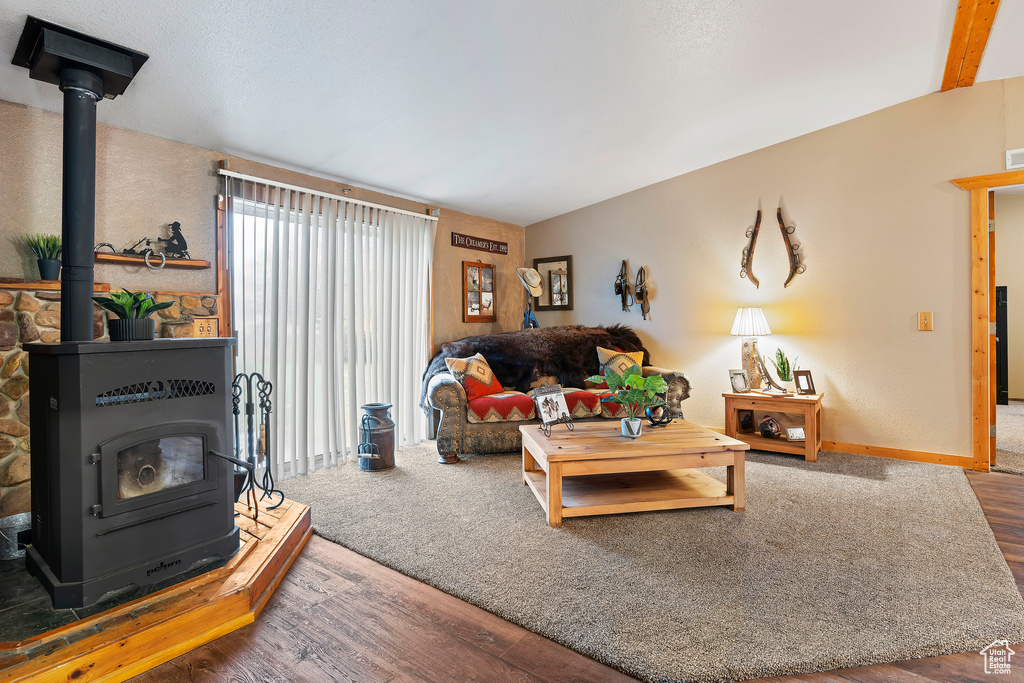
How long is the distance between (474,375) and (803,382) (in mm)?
2613

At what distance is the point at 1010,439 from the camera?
13.8 ft

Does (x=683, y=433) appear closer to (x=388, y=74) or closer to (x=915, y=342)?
(x=915, y=342)

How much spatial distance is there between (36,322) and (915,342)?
5304mm

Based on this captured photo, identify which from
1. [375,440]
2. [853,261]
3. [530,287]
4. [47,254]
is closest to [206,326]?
[47,254]

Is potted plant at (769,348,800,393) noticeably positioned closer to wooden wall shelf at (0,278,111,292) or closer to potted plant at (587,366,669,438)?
potted plant at (587,366,669,438)

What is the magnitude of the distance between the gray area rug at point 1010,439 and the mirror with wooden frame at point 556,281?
370 centimetres

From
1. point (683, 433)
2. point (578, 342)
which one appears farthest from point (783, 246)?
point (683, 433)

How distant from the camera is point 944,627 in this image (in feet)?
5.18

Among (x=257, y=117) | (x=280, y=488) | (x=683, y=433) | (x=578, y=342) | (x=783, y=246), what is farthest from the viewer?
(x=578, y=342)

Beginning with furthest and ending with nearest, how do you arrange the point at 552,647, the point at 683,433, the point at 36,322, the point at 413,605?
the point at 683,433
the point at 36,322
the point at 413,605
the point at 552,647

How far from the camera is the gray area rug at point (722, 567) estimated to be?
1.51 metres

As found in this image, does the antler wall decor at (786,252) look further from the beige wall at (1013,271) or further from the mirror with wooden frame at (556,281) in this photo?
the beige wall at (1013,271)

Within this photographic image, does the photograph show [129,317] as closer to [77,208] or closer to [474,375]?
[77,208]

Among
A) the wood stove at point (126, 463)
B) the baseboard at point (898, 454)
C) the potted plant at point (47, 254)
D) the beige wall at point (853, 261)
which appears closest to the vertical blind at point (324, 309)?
the potted plant at point (47, 254)
